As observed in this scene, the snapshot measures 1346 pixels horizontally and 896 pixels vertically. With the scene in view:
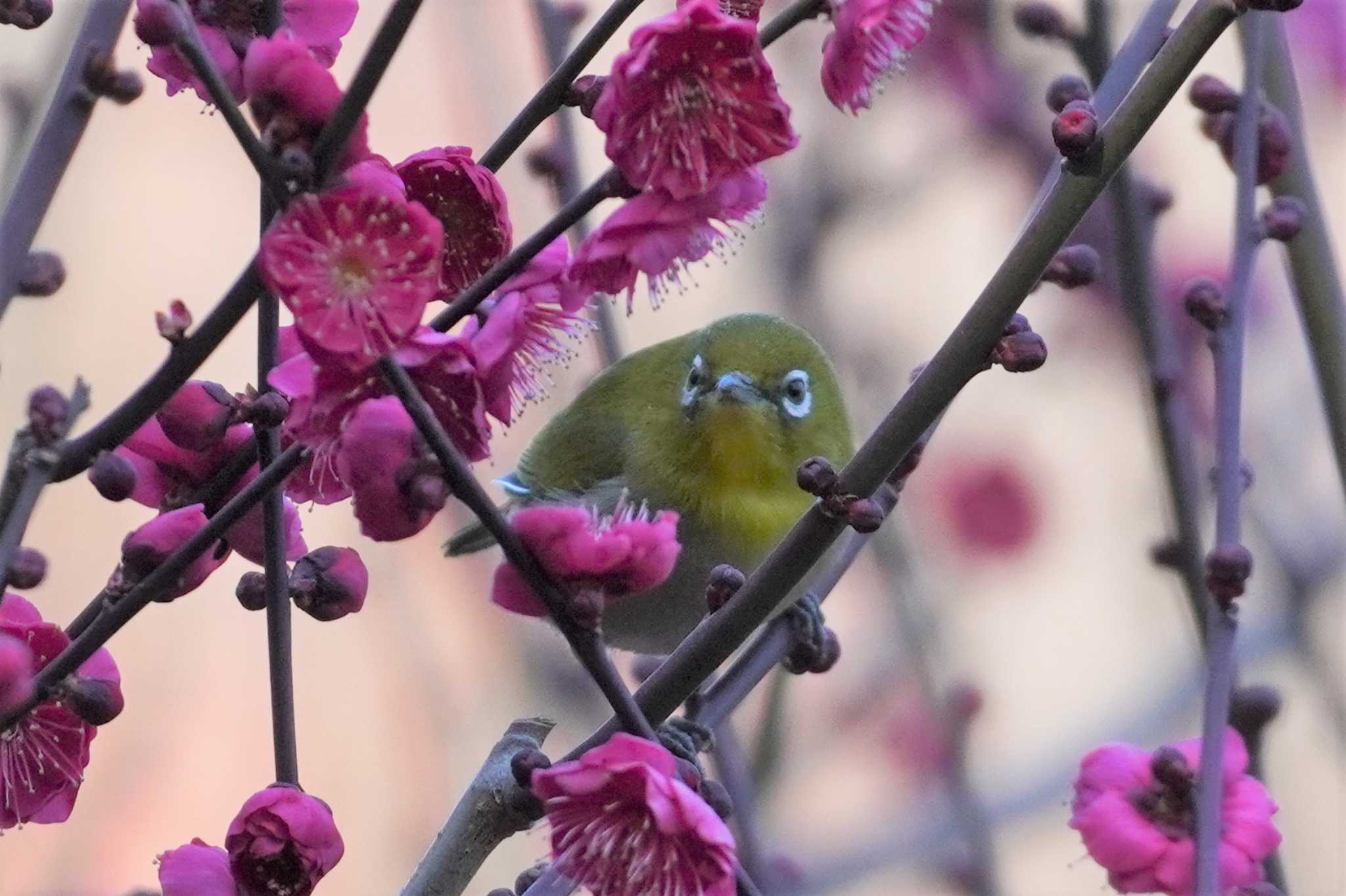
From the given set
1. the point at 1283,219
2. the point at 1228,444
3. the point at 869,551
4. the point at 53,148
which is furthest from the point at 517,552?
the point at 869,551

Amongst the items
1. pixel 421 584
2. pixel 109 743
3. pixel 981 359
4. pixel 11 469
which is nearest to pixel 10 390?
pixel 109 743

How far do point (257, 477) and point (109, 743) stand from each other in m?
1.85

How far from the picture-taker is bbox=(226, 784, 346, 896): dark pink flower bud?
66cm

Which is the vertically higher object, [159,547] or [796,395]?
[796,395]

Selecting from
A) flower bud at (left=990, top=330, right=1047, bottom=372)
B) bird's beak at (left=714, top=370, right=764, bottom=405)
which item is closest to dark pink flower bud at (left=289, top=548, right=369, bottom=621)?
flower bud at (left=990, top=330, right=1047, bottom=372)

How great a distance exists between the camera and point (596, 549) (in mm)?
617

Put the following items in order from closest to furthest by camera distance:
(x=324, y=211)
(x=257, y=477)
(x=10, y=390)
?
(x=324, y=211) → (x=257, y=477) → (x=10, y=390)

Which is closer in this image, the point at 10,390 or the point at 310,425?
the point at 310,425

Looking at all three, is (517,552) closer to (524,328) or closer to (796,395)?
(524,328)

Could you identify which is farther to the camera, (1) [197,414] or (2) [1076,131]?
(1) [197,414]

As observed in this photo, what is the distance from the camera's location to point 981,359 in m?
0.62

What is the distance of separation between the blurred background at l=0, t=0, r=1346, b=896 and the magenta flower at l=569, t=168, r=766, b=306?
1.12 meters

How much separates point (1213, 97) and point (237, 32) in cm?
64

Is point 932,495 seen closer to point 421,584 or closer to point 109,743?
point 421,584
